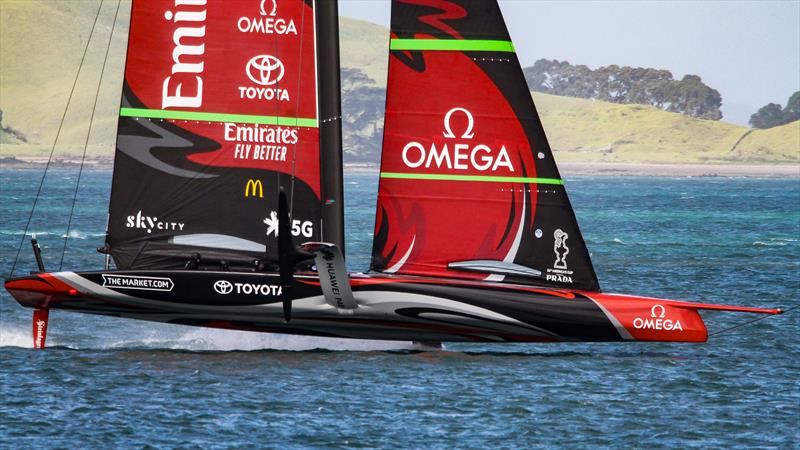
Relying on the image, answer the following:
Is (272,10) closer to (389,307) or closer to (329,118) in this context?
(329,118)

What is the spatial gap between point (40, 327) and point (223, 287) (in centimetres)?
344

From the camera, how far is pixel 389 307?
Answer: 75.0 feet

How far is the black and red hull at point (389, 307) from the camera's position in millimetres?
22906

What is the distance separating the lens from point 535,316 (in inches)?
902

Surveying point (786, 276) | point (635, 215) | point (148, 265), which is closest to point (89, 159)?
point (635, 215)

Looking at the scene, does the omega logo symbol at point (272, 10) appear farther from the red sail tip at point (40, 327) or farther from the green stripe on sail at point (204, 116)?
the red sail tip at point (40, 327)

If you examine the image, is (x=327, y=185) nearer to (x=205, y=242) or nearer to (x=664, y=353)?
(x=205, y=242)

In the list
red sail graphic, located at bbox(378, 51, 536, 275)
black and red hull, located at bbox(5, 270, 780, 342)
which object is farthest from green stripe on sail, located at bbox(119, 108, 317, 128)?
black and red hull, located at bbox(5, 270, 780, 342)

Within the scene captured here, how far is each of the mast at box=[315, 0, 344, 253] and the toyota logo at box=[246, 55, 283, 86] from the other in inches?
26.2

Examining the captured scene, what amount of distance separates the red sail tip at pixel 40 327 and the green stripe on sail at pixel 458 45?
703 cm

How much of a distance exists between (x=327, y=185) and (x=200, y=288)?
256 cm

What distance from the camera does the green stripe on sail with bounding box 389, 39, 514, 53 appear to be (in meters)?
23.5

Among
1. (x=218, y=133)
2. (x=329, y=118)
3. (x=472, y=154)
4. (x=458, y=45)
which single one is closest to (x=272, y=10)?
(x=329, y=118)

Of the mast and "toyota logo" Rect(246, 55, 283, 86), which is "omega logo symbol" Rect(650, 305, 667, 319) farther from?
"toyota logo" Rect(246, 55, 283, 86)
